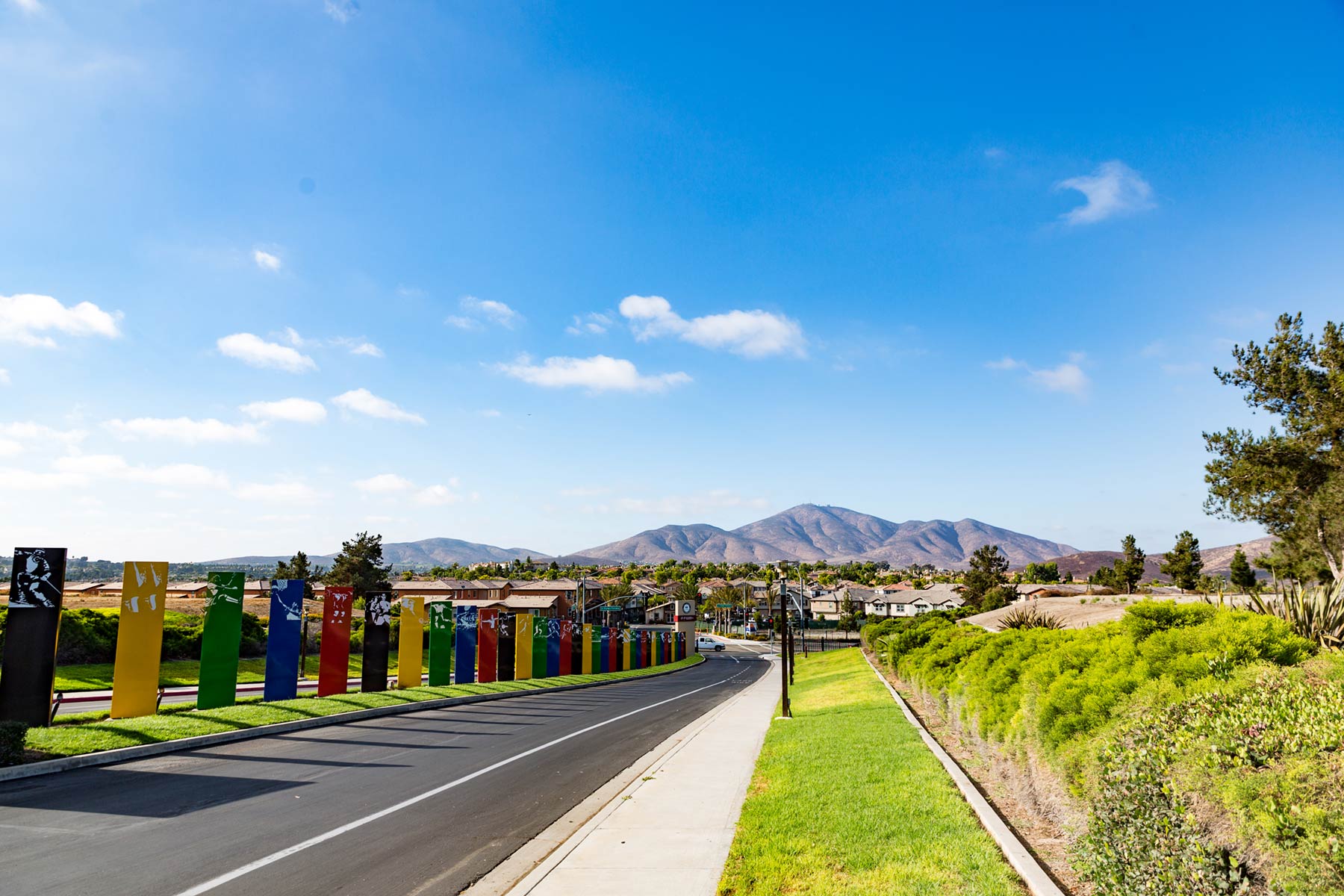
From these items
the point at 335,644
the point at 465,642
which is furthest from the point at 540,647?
the point at 335,644

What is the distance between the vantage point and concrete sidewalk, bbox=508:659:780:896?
7.12m

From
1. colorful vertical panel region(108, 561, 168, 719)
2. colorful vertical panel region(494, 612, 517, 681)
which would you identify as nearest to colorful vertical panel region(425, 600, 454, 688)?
colorful vertical panel region(494, 612, 517, 681)

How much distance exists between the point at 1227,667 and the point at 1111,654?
4.80 ft

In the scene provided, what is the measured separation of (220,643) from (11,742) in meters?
8.13

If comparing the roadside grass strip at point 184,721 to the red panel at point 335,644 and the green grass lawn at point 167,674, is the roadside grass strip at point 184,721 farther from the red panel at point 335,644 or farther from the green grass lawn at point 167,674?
the green grass lawn at point 167,674

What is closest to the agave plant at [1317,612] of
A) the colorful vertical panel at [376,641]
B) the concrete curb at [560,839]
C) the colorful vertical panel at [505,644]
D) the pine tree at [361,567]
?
the concrete curb at [560,839]

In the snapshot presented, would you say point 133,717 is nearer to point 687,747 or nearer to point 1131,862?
point 687,747

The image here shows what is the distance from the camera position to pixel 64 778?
11711 millimetres

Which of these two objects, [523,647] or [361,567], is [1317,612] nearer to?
[523,647]

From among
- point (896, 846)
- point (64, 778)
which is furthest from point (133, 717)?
point (896, 846)

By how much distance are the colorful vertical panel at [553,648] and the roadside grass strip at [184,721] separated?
40.2 ft

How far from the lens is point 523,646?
121 feet

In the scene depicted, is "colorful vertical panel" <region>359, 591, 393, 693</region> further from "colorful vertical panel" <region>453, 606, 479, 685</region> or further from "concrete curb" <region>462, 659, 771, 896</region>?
"concrete curb" <region>462, 659, 771, 896</region>

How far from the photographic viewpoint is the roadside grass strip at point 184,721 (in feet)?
43.7
